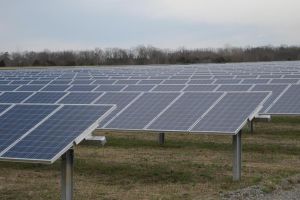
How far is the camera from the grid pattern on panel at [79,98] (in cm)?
1799

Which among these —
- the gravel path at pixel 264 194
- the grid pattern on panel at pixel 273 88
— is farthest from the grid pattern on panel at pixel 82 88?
the gravel path at pixel 264 194

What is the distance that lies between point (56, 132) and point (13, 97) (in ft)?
26.9

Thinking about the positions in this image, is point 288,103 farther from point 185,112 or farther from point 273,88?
point 185,112

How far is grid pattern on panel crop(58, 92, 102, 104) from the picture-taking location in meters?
18.0

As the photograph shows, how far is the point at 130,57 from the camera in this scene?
147m

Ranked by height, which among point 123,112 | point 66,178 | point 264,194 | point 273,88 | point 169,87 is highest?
point 169,87

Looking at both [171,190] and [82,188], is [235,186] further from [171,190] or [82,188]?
[82,188]

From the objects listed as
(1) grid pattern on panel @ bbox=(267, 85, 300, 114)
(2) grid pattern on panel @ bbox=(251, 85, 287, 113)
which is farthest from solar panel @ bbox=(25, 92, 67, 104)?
(2) grid pattern on panel @ bbox=(251, 85, 287, 113)

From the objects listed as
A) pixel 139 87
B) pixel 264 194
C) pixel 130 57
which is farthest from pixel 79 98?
pixel 130 57

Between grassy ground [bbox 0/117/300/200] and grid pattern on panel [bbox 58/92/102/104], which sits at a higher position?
grid pattern on panel [bbox 58/92/102/104]

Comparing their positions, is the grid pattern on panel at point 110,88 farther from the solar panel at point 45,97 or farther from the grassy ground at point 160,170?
the solar panel at point 45,97

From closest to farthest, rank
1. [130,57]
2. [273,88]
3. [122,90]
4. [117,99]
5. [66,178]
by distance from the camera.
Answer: [66,178] → [117,99] → [122,90] → [273,88] → [130,57]

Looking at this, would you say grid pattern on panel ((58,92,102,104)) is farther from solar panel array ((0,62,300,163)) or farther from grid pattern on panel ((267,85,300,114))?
grid pattern on panel ((267,85,300,114))

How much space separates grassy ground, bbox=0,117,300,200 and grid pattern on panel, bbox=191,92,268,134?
123cm
